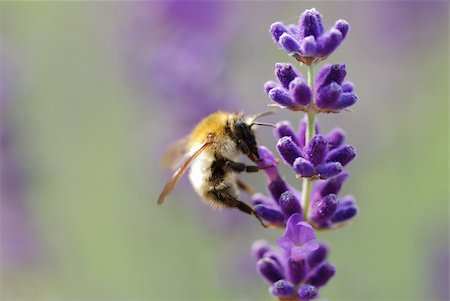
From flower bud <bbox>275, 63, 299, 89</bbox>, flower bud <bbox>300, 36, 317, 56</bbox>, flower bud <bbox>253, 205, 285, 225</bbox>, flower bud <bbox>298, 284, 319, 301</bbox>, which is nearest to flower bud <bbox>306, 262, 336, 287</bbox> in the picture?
flower bud <bbox>298, 284, 319, 301</bbox>

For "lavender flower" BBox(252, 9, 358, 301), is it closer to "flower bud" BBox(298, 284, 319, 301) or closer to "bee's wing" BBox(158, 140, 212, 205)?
"flower bud" BBox(298, 284, 319, 301)

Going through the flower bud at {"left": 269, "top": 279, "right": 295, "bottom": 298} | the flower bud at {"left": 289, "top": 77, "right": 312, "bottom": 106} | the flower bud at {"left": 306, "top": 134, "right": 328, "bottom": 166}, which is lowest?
the flower bud at {"left": 269, "top": 279, "right": 295, "bottom": 298}

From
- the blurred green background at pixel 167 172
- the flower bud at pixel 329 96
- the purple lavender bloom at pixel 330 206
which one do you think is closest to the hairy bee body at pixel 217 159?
the purple lavender bloom at pixel 330 206

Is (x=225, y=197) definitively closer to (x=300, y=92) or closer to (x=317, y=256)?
(x=317, y=256)

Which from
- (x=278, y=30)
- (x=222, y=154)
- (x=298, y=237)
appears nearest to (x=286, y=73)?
(x=278, y=30)

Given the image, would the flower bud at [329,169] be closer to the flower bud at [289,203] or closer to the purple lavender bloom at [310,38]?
the flower bud at [289,203]

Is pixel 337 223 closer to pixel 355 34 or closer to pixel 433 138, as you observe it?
pixel 433 138
